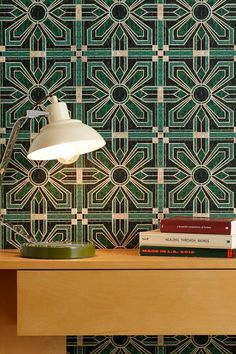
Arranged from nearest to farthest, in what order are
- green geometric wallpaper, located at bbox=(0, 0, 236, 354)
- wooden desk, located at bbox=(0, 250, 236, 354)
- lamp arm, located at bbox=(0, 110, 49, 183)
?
wooden desk, located at bbox=(0, 250, 236, 354) < lamp arm, located at bbox=(0, 110, 49, 183) < green geometric wallpaper, located at bbox=(0, 0, 236, 354)

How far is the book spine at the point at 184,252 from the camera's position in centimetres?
182

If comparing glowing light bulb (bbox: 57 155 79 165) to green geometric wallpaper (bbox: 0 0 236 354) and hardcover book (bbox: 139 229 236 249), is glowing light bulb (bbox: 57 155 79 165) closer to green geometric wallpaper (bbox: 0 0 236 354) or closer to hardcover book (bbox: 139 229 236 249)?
green geometric wallpaper (bbox: 0 0 236 354)

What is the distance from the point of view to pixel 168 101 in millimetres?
2123

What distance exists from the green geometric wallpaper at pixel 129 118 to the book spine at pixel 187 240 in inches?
9.6

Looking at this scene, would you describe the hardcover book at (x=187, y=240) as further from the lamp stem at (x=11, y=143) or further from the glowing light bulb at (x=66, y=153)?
the lamp stem at (x=11, y=143)

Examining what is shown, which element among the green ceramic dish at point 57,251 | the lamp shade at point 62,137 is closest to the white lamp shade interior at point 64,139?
the lamp shade at point 62,137

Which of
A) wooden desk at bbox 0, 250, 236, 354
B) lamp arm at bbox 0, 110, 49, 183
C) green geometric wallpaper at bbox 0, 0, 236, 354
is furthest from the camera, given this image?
green geometric wallpaper at bbox 0, 0, 236, 354

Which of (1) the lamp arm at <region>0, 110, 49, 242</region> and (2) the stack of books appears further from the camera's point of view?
(1) the lamp arm at <region>0, 110, 49, 242</region>

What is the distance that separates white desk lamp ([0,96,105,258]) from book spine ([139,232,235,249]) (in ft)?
0.60

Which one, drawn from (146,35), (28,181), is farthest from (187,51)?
(28,181)

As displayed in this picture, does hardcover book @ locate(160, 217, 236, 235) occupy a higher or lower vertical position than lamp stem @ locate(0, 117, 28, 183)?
lower

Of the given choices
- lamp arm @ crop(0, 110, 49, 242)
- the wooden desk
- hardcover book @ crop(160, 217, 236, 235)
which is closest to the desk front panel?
the wooden desk

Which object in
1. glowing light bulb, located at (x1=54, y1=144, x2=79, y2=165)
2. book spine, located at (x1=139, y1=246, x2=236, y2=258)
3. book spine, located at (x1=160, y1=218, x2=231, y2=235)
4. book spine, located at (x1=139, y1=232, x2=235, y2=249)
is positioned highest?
glowing light bulb, located at (x1=54, y1=144, x2=79, y2=165)

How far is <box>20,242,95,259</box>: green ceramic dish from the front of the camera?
1821mm
